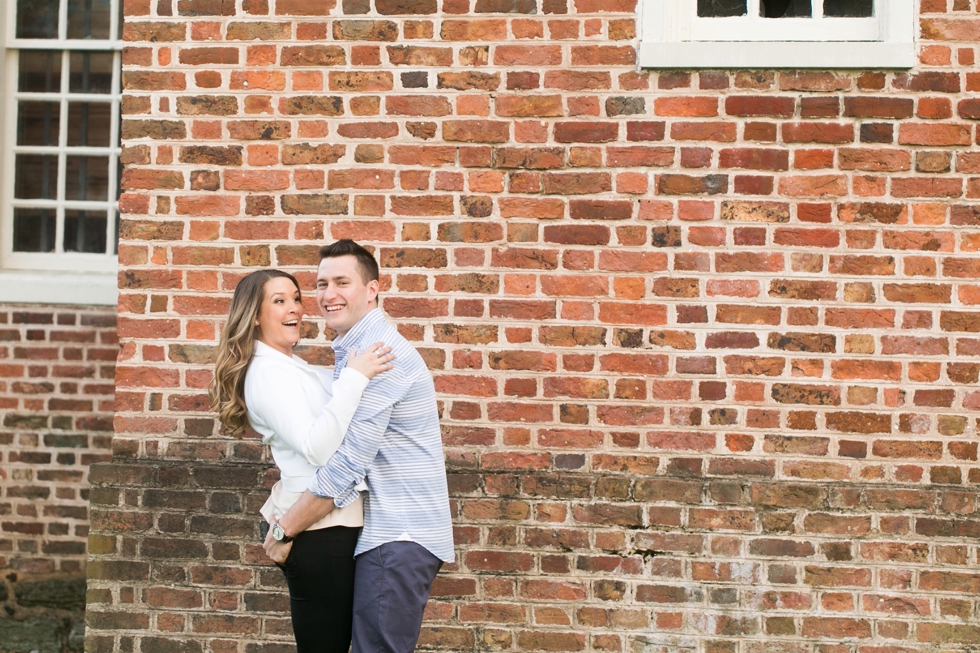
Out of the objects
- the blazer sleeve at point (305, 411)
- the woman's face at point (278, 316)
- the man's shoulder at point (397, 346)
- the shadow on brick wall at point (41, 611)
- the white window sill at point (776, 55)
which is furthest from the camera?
the shadow on brick wall at point (41, 611)

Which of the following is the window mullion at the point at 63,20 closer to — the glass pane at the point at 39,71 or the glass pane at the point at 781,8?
the glass pane at the point at 39,71

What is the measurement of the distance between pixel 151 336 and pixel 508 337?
1561 mm

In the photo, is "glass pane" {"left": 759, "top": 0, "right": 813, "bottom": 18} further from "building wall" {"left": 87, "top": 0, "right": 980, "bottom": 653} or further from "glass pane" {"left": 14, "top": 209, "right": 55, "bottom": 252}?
"glass pane" {"left": 14, "top": 209, "right": 55, "bottom": 252}

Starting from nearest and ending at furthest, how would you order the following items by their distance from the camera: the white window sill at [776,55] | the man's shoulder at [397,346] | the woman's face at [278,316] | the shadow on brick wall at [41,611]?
the man's shoulder at [397,346] < the woman's face at [278,316] < the white window sill at [776,55] < the shadow on brick wall at [41,611]

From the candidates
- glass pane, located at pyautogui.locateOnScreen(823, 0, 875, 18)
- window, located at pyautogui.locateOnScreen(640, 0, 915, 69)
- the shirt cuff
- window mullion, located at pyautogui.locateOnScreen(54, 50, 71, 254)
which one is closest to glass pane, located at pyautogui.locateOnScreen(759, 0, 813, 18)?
window, located at pyautogui.locateOnScreen(640, 0, 915, 69)

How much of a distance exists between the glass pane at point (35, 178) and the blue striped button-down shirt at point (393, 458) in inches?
133

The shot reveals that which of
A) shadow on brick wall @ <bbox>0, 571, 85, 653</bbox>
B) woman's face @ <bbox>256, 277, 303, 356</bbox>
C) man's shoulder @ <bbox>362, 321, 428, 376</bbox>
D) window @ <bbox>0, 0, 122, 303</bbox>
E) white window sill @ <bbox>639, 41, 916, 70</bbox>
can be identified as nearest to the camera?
man's shoulder @ <bbox>362, 321, 428, 376</bbox>

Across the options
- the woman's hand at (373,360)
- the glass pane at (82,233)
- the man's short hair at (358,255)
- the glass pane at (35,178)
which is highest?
the glass pane at (35,178)

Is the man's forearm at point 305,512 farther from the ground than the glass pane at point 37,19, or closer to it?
closer to it

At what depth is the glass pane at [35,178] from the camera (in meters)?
Answer: 5.27

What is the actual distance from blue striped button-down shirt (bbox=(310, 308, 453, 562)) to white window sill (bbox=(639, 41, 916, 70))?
1.75 meters

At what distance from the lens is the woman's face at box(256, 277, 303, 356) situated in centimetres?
287

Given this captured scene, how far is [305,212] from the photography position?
3.79 meters

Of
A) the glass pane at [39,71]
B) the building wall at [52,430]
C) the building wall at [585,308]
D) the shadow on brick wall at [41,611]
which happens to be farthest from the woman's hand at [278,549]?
the glass pane at [39,71]
